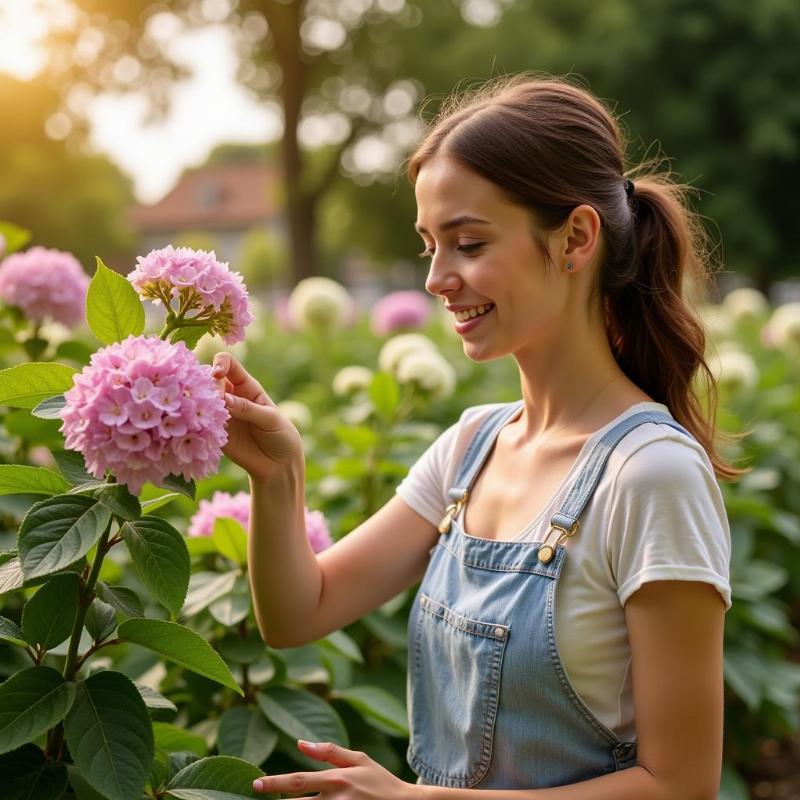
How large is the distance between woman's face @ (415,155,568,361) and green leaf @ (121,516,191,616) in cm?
56

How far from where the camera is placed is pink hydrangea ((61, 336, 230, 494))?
108 cm

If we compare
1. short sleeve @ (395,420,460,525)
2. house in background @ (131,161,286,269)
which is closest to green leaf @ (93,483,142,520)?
short sleeve @ (395,420,460,525)

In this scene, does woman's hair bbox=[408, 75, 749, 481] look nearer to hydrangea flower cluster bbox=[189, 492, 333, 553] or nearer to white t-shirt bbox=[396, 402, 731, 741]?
white t-shirt bbox=[396, 402, 731, 741]

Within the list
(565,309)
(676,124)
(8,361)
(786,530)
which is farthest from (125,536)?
(676,124)

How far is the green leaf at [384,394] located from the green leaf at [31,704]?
1.78 metres

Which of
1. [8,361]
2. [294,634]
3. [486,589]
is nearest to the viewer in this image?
[486,589]

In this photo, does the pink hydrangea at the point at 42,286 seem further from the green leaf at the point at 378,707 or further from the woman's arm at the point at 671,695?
the woman's arm at the point at 671,695

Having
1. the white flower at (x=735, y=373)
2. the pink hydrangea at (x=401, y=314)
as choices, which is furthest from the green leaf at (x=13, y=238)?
the pink hydrangea at (x=401, y=314)

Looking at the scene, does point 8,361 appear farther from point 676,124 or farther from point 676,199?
point 676,124

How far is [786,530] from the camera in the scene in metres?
3.71

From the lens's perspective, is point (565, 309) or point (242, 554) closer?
point (565, 309)

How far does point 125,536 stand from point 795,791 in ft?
10.7

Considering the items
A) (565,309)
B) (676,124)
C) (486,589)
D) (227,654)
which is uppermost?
(565,309)

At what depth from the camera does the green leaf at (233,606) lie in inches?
71.0
